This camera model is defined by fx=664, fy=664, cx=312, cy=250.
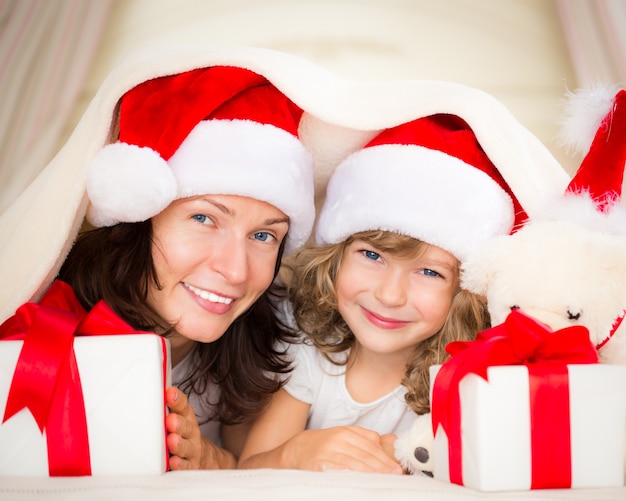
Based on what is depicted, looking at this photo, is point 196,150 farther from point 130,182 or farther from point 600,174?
point 600,174

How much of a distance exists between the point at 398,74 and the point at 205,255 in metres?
0.90

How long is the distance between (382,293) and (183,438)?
0.51 m

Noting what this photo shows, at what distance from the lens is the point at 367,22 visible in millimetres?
1920

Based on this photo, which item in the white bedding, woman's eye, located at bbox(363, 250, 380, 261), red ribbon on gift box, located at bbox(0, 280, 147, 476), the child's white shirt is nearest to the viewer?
the white bedding

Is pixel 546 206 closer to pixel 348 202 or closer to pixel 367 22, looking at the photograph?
pixel 348 202

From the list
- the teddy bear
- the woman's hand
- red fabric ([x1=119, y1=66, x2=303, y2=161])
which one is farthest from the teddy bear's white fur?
red fabric ([x1=119, y1=66, x2=303, y2=161])

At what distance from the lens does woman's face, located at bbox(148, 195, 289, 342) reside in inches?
53.6

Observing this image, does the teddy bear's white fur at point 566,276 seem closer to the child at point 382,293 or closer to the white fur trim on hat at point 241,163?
the child at point 382,293

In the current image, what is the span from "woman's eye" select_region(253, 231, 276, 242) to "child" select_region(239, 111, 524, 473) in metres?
0.13

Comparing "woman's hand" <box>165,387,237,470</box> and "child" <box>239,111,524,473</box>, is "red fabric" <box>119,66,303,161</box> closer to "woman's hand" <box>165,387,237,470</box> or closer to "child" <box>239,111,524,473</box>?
"child" <box>239,111,524,473</box>

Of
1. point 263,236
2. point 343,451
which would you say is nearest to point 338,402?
point 343,451

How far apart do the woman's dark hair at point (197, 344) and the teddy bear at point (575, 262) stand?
49cm

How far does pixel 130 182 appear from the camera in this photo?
1.23 meters

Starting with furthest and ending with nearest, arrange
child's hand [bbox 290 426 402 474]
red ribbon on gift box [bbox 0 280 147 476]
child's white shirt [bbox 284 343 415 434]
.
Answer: child's white shirt [bbox 284 343 415 434]
child's hand [bbox 290 426 402 474]
red ribbon on gift box [bbox 0 280 147 476]
